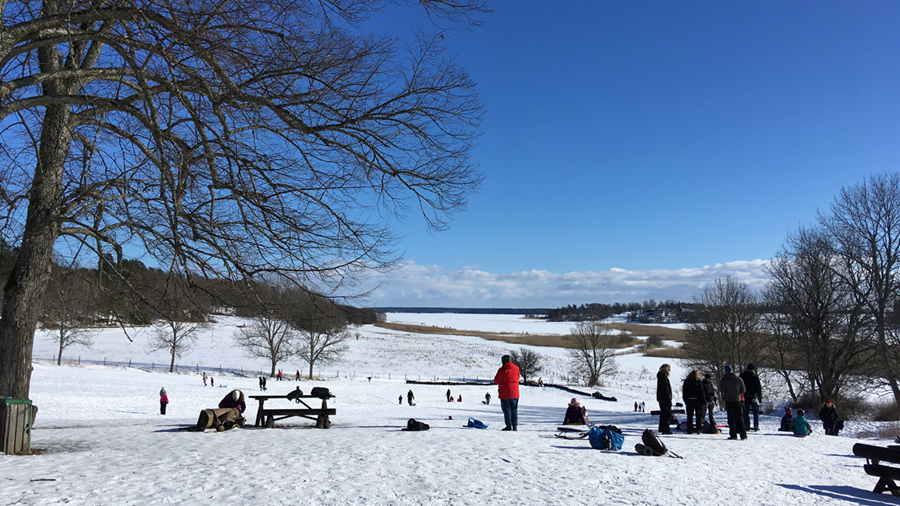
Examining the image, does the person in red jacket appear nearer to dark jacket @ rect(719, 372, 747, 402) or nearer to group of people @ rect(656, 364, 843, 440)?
group of people @ rect(656, 364, 843, 440)

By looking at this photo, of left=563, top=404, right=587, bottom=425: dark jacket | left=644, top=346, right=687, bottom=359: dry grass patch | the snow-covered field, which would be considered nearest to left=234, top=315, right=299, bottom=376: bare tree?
left=563, top=404, right=587, bottom=425: dark jacket

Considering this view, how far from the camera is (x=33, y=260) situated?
8422 millimetres

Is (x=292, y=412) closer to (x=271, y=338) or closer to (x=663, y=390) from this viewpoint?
(x=663, y=390)

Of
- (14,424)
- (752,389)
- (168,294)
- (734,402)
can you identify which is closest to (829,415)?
(752,389)

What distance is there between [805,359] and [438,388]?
84.1 feet

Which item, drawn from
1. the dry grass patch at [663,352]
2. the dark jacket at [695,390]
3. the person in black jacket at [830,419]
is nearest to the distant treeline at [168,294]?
the dark jacket at [695,390]

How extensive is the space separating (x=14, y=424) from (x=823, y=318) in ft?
115

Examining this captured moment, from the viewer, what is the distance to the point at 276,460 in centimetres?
777

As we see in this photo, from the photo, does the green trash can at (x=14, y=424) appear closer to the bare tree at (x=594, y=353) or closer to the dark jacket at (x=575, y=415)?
the dark jacket at (x=575, y=415)

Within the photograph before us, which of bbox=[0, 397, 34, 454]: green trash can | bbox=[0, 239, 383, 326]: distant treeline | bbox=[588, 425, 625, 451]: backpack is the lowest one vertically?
bbox=[588, 425, 625, 451]: backpack

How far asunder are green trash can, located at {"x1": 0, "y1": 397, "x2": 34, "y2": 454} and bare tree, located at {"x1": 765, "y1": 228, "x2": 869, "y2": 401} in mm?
33833

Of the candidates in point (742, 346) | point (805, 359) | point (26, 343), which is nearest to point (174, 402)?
point (26, 343)

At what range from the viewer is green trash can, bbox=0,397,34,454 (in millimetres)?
7926

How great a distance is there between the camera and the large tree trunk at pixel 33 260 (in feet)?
27.2
